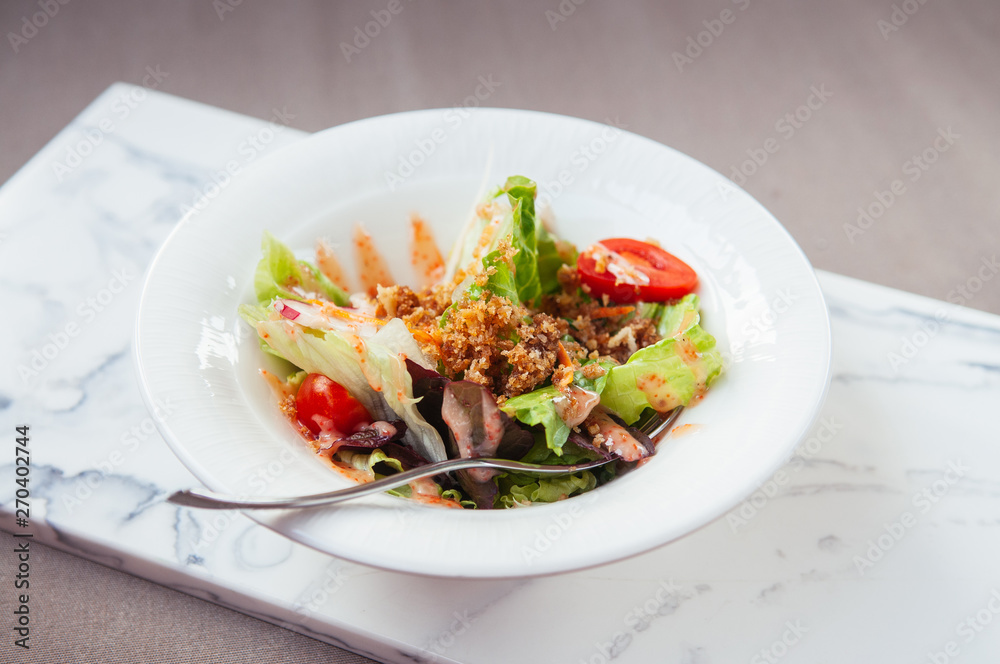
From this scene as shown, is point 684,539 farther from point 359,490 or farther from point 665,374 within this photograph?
point 359,490

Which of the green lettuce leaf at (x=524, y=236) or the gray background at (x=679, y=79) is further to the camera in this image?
the gray background at (x=679, y=79)

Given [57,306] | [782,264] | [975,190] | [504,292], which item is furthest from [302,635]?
[975,190]

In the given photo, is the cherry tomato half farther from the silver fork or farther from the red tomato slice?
the red tomato slice

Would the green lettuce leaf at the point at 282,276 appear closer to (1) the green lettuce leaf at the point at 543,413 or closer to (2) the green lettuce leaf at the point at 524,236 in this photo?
(2) the green lettuce leaf at the point at 524,236

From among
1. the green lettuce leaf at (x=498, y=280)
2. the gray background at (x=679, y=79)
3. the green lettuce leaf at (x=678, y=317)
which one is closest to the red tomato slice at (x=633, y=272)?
the green lettuce leaf at (x=678, y=317)

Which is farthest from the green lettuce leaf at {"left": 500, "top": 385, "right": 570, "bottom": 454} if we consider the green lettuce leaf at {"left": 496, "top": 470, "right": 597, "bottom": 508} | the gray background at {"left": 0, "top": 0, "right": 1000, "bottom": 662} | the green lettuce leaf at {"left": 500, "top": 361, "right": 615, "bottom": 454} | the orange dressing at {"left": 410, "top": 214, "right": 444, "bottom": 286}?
the gray background at {"left": 0, "top": 0, "right": 1000, "bottom": 662}

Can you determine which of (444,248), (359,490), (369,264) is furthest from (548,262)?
(359,490)
